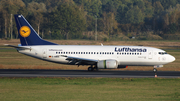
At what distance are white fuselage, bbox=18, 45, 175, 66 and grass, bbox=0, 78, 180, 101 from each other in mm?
9922

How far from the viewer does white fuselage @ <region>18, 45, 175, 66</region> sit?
40375 mm

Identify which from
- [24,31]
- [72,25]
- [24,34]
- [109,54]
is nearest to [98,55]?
[109,54]

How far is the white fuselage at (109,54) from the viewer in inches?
1590

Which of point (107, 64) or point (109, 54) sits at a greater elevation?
point (109, 54)

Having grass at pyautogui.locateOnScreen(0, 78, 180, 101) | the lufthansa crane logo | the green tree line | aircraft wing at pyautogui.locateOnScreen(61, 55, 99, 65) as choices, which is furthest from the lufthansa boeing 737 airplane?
the green tree line

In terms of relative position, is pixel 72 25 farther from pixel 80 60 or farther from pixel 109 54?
pixel 80 60

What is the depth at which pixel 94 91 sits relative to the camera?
23.8 meters

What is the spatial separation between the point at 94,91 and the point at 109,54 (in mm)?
17213

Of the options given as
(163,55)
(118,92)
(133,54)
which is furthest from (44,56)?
(118,92)

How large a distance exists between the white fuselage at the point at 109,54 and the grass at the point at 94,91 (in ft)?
32.6

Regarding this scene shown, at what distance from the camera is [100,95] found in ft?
72.0

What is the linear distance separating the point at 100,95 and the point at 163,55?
20702mm

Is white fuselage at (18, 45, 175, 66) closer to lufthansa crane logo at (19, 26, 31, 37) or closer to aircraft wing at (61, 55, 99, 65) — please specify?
aircraft wing at (61, 55, 99, 65)

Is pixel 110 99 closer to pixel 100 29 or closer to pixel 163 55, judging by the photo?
pixel 163 55
